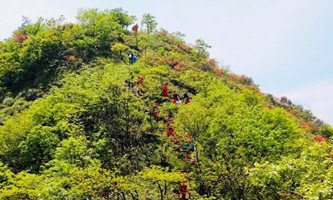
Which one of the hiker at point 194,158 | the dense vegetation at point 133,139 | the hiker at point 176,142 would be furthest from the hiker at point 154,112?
the hiker at point 194,158

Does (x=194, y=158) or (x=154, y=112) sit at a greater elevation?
(x=154, y=112)

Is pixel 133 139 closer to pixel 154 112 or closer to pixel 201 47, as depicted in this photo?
pixel 154 112

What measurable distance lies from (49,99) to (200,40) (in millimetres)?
41549

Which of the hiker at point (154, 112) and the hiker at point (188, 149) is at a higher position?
the hiker at point (154, 112)

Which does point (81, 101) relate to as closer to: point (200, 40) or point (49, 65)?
point (49, 65)

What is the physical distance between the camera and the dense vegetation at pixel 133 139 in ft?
46.7

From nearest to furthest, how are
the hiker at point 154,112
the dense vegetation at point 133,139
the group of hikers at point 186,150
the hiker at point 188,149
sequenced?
1. the dense vegetation at point 133,139
2. the group of hikers at point 186,150
3. the hiker at point 188,149
4. the hiker at point 154,112

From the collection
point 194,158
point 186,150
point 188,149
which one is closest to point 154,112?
point 186,150

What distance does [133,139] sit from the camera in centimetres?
2770

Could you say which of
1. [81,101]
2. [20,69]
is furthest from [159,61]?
[20,69]

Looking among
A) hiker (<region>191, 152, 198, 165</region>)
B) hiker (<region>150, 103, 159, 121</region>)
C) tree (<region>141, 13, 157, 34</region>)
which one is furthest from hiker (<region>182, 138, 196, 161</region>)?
tree (<region>141, 13, 157, 34</region>)

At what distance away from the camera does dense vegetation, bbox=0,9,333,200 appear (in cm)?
1423

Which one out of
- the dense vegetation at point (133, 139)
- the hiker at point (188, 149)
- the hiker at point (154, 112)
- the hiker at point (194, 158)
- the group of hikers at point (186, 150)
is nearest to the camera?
the dense vegetation at point (133, 139)

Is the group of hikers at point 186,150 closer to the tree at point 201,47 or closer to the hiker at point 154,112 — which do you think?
the hiker at point 154,112
